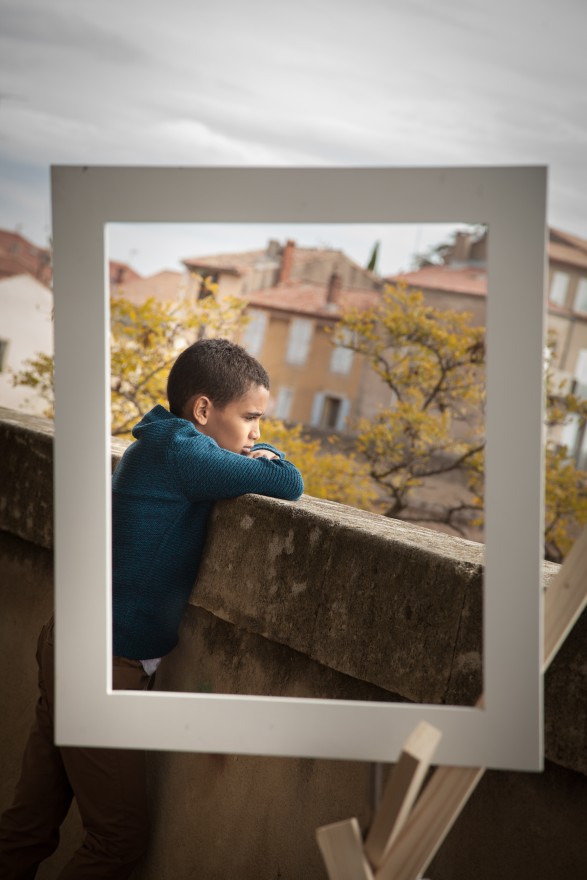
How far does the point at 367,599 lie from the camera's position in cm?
175

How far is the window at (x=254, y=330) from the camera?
30.0 ft

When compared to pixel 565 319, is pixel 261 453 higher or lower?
lower

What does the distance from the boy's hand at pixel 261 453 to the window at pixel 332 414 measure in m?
6.91

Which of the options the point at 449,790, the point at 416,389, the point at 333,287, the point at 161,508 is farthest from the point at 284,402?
the point at 449,790

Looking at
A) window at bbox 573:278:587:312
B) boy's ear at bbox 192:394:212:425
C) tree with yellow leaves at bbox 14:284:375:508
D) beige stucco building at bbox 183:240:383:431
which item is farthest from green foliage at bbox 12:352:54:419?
boy's ear at bbox 192:394:212:425

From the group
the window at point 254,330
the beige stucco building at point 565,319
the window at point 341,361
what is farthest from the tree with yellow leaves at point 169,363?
the beige stucco building at point 565,319

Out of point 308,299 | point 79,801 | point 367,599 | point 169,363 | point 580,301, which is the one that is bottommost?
point 79,801

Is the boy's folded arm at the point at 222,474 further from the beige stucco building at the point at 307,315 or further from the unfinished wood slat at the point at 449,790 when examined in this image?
the beige stucco building at the point at 307,315

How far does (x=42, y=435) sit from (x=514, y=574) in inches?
56.0

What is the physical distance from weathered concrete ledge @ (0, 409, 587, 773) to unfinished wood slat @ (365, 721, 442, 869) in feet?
0.94

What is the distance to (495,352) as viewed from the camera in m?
1.31

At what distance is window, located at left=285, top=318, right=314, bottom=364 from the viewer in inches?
384

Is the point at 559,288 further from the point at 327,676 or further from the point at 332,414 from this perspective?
the point at 327,676

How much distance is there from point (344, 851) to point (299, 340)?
936 centimetres
